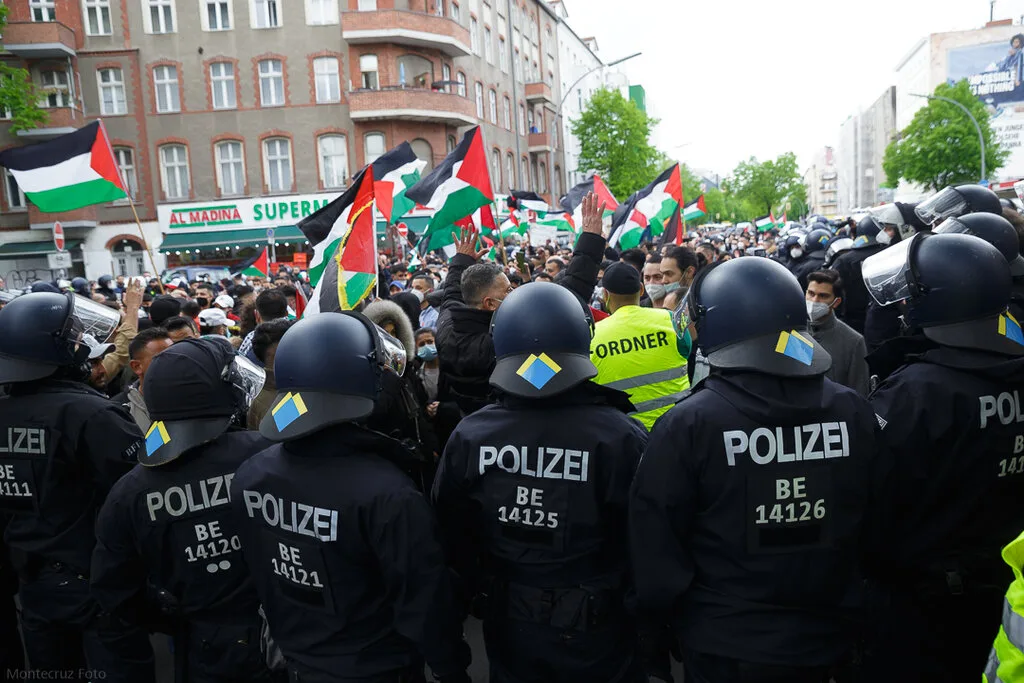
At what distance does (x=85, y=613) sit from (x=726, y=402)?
301 cm

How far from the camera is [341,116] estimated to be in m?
30.5

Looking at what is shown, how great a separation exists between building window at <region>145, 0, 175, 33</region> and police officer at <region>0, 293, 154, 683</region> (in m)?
31.2

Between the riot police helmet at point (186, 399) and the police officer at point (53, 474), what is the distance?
19.7 inches

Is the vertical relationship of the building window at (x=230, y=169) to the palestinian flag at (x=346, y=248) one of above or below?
above

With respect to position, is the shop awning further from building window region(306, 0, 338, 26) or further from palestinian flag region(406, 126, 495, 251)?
palestinian flag region(406, 126, 495, 251)

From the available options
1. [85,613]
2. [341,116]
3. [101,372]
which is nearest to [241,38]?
[341,116]

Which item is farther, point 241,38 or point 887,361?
point 241,38

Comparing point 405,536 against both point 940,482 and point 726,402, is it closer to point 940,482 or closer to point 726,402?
point 726,402

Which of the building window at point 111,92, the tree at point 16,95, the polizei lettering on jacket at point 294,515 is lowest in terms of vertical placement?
the polizei lettering on jacket at point 294,515

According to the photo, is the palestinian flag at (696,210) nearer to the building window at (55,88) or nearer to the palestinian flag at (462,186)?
the palestinian flag at (462,186)

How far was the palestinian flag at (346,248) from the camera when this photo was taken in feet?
17.1

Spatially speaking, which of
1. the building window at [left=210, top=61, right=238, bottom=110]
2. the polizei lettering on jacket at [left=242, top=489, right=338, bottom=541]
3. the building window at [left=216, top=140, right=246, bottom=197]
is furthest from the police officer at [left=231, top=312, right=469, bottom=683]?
the building window at [left=210, top=61, right=238, bottom=110]

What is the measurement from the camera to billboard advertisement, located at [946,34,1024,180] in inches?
2606

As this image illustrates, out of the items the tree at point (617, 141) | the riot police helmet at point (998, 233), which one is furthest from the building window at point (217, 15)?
the riot police helmet at point (998, 233)
